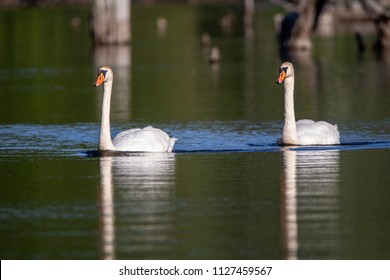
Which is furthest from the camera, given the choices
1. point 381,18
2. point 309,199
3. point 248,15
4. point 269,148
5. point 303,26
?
point 248,15

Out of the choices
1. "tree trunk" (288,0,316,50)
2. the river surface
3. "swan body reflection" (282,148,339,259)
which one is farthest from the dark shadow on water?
"tree trunk" (288,0,316,50)

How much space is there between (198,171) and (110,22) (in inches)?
1568

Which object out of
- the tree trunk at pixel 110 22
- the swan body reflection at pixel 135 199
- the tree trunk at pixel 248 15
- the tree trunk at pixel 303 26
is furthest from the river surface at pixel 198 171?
the tree trunk at pixel 248 15

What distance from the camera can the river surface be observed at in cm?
1370

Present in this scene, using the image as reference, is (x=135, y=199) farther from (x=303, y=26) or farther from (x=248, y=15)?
(x=248, y=15)

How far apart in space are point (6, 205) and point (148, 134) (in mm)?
5153

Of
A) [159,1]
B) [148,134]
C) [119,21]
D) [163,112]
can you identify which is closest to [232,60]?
[119,21]

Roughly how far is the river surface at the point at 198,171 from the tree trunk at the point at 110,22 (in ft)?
40.6

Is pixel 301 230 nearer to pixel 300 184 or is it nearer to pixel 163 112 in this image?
pixel 300 184

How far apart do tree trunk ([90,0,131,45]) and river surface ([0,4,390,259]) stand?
40.6ft

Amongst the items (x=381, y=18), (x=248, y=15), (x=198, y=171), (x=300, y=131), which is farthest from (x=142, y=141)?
(x=248, y=15)

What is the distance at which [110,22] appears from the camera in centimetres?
5834

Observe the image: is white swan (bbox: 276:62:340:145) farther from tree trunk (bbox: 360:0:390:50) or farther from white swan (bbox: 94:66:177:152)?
tree trunk (bbox: 360:0:390:50)
